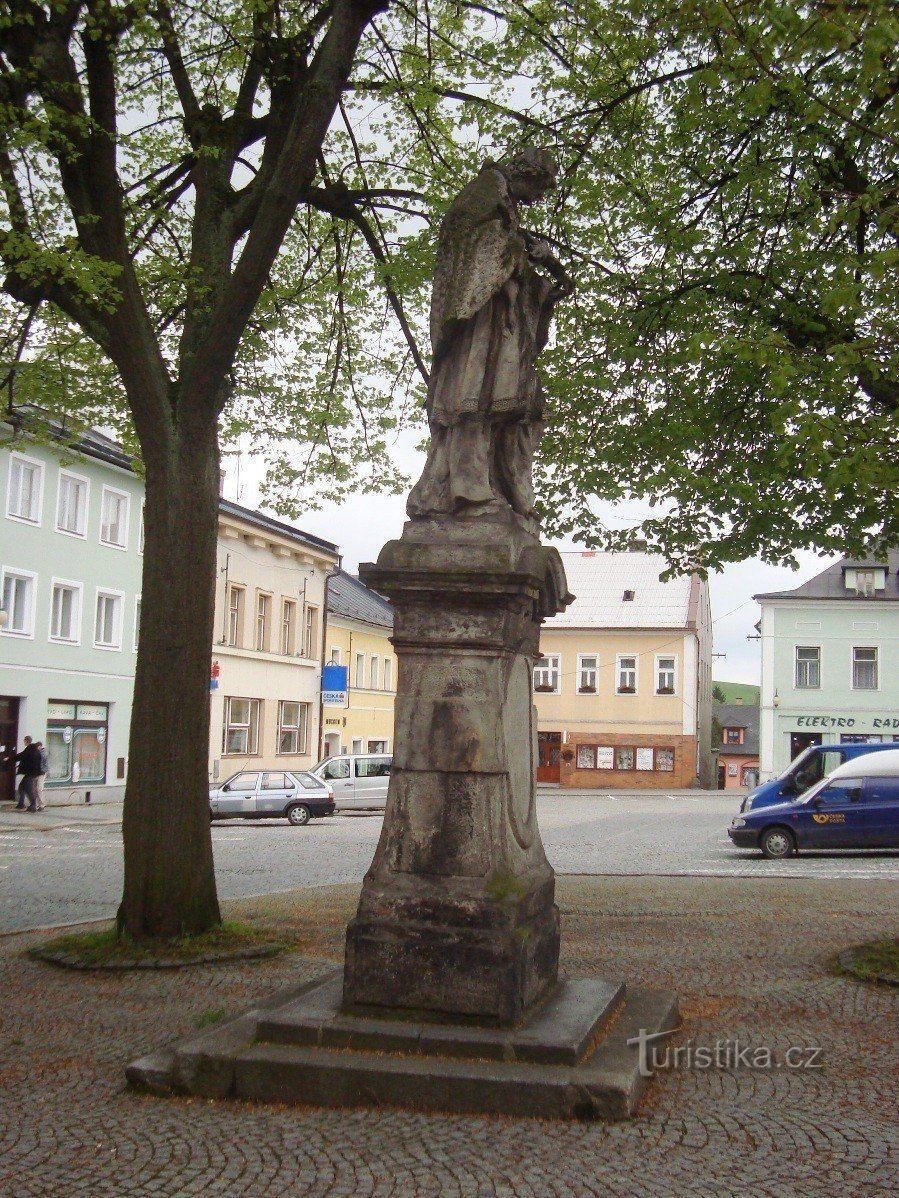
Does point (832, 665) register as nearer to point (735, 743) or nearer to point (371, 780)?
point (371, 780)

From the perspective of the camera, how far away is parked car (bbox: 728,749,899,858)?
20594 mm

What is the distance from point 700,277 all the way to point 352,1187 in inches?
362


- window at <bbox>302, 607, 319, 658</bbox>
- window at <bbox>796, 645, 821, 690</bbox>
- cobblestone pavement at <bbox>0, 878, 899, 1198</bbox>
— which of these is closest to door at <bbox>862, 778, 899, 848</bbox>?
cobblestone pavement at <bbox>0, 878, 899, 1198</bbox>

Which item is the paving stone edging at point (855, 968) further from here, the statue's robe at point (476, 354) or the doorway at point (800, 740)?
the doorway at point (800, 740)

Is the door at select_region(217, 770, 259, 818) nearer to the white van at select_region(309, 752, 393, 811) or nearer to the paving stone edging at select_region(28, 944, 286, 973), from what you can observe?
the white van at select_region(309, 752, 393, 811)

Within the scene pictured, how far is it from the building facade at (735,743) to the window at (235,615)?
26670 mm

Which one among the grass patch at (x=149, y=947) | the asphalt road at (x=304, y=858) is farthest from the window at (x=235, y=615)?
the grass patch at (x=149, y=947)

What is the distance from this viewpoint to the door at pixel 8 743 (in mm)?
30672

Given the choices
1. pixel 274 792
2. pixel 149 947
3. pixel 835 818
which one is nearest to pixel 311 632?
pixel 274 792

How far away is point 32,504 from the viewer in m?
31.6

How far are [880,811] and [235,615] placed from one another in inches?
992

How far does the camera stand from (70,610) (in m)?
33.6

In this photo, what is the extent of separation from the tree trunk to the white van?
2510 centimetres

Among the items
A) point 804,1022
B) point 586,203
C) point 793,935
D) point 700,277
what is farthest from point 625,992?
point 586,203
